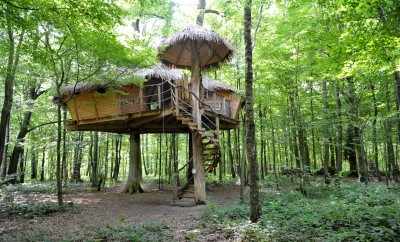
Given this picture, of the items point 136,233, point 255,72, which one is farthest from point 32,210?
point 255,72

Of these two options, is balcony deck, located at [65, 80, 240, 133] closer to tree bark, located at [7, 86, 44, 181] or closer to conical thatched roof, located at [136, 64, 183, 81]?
conical thatched roof, located at [136, 64, 183, 81]

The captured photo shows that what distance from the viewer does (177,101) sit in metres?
13.8

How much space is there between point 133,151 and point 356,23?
14161mm

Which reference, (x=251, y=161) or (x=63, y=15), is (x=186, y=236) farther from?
(x=63, y=15)

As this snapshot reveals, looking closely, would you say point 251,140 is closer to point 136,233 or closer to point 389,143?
point 136,233

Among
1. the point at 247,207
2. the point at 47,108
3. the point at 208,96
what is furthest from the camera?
the point at 47,108

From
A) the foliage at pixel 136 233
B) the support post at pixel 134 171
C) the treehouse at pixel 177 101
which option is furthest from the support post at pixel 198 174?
the support post at pixel 134 171

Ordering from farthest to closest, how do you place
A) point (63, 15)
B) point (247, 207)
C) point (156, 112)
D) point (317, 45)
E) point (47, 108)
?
1. point (47, 108)
2. point (156, 112)
3. point (317, 45)
4. point (247, 207)
5. point (63, 15)

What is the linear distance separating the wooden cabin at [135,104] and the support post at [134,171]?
2.39 metres

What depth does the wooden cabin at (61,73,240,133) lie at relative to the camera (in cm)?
1442

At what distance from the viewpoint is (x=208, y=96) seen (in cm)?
1750

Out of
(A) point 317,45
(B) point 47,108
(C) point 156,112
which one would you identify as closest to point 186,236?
(C) point 156,112

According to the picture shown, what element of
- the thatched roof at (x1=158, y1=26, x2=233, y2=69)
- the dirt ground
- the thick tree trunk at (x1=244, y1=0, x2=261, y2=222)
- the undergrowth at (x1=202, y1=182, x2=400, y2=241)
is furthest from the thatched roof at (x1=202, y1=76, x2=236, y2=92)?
the thick tree trunk at (x1=244, y1=0, x2=261, y2=222)

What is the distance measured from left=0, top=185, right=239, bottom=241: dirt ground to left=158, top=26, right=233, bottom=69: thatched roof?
619 cm
